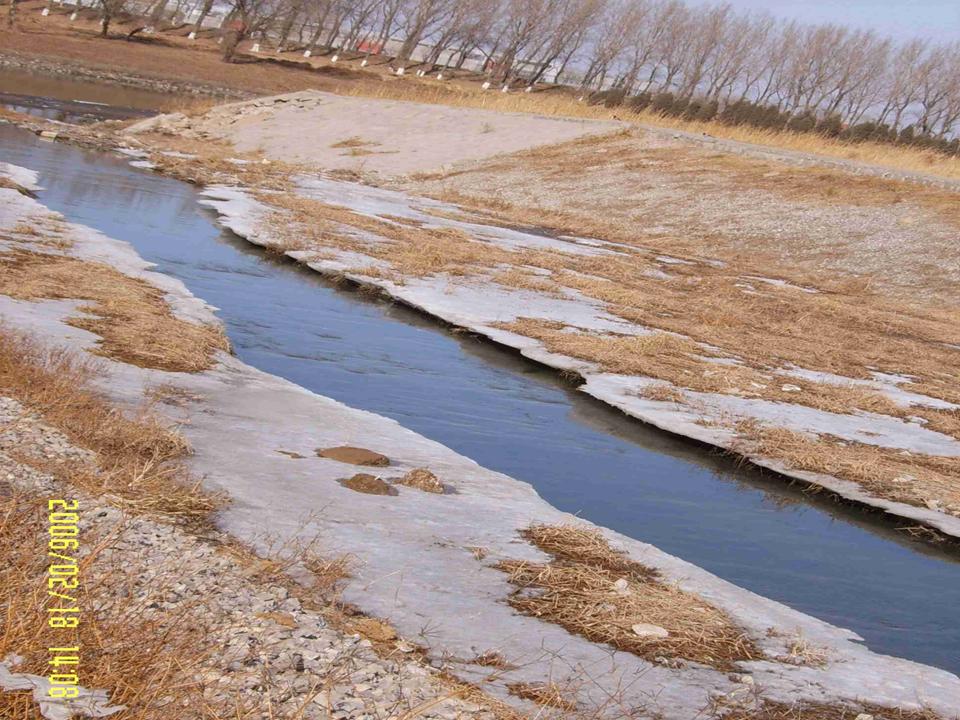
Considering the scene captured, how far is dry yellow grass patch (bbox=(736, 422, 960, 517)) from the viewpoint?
29.5 feet

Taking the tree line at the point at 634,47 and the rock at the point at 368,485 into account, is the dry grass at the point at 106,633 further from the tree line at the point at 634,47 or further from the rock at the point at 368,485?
the tree line at the point at 634,47

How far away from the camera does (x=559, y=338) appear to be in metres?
12.6

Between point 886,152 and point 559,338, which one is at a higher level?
point 886,152

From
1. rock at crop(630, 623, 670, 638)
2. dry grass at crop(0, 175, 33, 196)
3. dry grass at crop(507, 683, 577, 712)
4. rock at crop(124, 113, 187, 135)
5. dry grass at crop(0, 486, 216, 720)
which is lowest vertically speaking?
rock at crop(124, 113, 187, 135)

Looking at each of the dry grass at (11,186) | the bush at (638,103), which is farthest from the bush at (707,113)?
the dry grass at (11,186)

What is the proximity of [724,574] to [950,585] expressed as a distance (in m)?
1.68

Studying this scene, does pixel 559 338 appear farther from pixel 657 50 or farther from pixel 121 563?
pixel 657 50

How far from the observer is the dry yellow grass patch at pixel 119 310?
28.8ft

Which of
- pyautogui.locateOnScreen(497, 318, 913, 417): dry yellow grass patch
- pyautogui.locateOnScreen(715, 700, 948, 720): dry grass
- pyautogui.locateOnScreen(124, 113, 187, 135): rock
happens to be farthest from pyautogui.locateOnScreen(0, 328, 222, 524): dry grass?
pyautogui.locateOnScreen(124, 113, 187, 135): rock

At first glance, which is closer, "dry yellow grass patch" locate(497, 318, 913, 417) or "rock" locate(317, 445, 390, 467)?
"rock" locate(317, 445, 390, 467)

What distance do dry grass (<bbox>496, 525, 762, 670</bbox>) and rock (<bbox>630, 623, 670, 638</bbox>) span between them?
1 centimetres

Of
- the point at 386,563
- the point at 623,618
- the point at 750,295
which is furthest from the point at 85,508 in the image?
the point at 750,295

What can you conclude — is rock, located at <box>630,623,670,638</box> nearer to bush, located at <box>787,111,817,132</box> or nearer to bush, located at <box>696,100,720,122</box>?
bush, located at <box>696,100,720,122</box>
